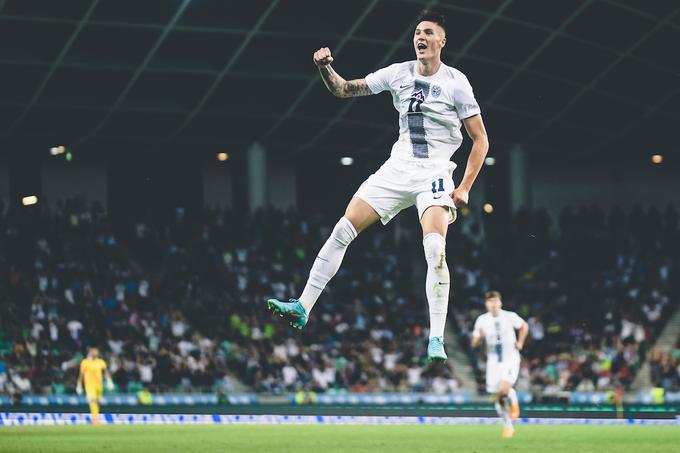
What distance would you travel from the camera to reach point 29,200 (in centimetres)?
4088

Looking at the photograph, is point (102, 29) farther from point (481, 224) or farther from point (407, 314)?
point (481, 224)

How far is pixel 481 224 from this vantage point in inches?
1676

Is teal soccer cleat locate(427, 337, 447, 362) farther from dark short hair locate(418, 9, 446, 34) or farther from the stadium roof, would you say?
the stadium roof

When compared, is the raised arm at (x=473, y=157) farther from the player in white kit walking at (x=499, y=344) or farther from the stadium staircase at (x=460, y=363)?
the stadium staircase at (x=460, y=363)

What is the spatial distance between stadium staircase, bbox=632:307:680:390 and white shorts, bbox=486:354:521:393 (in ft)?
41.6

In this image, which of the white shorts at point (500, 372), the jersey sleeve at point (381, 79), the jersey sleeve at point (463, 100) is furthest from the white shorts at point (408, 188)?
the white shorts at point (500, 372)

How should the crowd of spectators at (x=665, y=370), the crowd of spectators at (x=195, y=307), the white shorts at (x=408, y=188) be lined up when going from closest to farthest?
the white shorts at (x=408, y=188) → the crowd of spectators at (x=195, y=307) → the crowd of spectators at (x=665, y=370)

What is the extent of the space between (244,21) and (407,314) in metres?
10.2

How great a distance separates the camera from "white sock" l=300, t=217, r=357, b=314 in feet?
35.8

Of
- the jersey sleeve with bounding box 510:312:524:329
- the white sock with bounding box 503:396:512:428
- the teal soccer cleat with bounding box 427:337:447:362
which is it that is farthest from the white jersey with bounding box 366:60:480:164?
the jersey sleeve with bounding box 510:312:524:329

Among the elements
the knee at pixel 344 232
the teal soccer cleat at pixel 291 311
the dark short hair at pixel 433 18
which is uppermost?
the dark short hair at pixel 433 18

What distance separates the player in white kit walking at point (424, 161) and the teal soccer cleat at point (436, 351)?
0.09 metres

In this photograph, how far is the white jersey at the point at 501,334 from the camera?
2159 centimetres

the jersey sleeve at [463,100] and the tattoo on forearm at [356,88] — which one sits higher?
the tattoo on forearm at [356,88]
